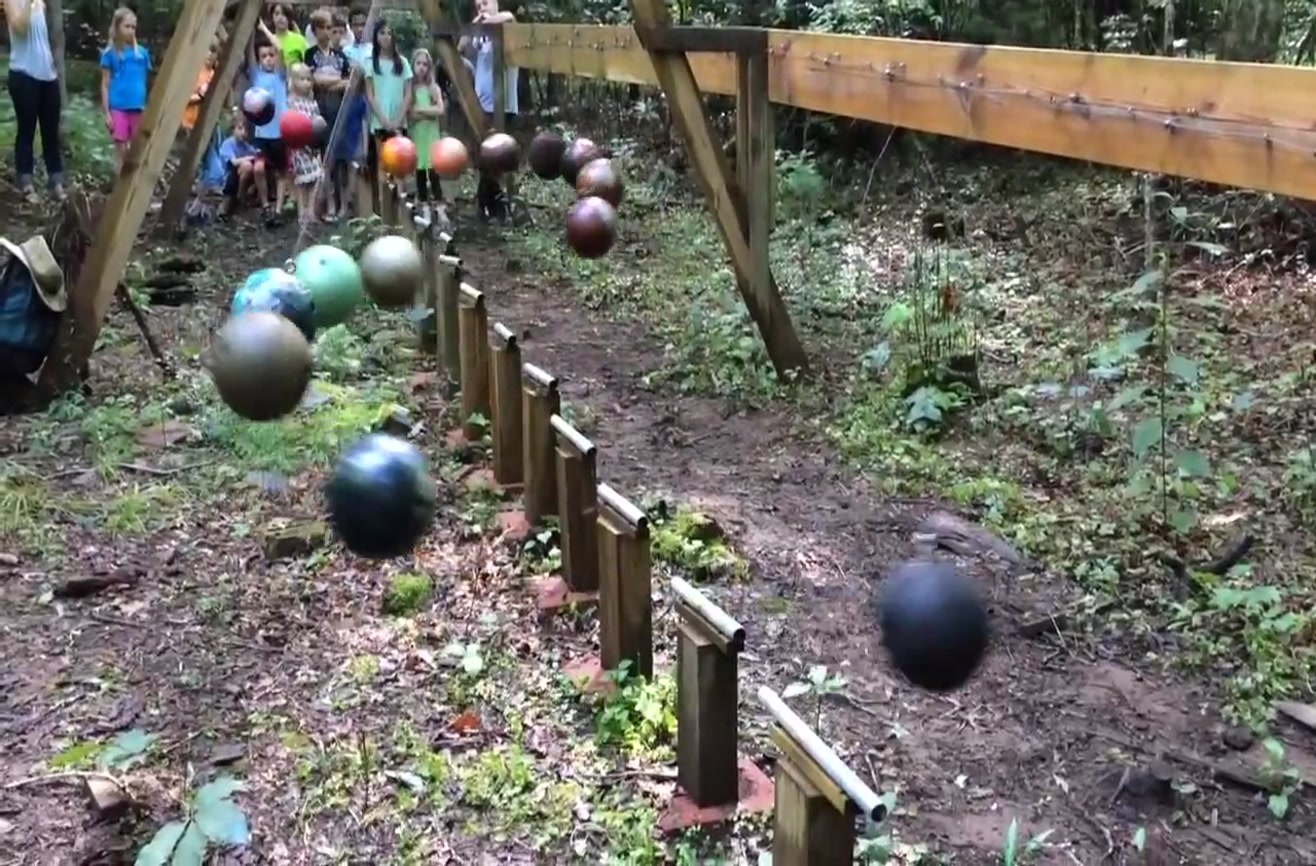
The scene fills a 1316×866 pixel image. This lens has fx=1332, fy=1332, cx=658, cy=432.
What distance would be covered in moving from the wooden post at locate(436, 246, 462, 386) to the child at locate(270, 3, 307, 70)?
5479 mm

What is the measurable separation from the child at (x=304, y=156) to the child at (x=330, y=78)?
0.37 feet

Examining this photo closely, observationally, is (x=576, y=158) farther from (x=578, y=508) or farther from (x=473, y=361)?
(x=578, y=508)

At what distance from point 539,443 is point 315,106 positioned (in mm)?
7343

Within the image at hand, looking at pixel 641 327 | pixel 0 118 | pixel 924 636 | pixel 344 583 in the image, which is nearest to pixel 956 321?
pixel 641 327

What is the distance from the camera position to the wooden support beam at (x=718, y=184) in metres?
6.80

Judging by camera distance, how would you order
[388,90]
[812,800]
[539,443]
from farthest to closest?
[388,90]
[539,443]
[812,800]

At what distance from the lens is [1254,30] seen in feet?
30.4

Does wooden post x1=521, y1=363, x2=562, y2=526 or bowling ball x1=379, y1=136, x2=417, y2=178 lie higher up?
bowling ball x1=379, y1=136, x2=417, y2=178

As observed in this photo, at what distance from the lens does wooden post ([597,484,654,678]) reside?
3.95 metres

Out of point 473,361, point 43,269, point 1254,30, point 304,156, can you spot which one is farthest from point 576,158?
point 1254,30

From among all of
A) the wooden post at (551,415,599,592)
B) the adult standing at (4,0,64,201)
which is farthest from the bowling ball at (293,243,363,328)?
the adult standing at (4,0,64,201)

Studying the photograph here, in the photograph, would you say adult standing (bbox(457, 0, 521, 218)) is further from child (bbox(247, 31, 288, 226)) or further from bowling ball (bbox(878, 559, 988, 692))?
bowling ball (bbox(878, 559, 988, 692))

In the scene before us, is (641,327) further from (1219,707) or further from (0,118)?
(0,118)

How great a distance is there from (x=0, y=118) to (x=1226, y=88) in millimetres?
14156
